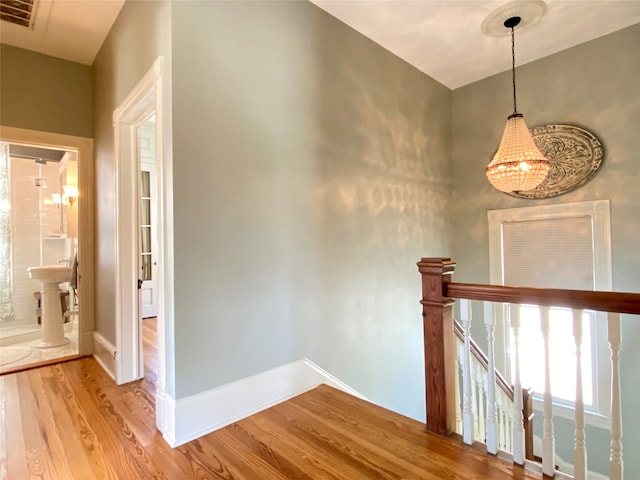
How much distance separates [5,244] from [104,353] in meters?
3.08

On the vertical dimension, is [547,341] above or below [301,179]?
below

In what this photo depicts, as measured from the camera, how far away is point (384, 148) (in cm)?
324

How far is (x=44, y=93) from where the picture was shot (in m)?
3.07

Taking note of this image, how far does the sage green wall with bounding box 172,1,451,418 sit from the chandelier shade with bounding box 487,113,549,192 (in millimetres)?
1013

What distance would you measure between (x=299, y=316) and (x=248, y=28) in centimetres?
197

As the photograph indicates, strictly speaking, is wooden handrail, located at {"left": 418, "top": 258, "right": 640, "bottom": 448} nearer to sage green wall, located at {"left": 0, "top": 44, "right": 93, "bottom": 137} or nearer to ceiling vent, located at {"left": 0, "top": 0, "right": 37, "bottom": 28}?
ceiling vent, located at {"left": 0, "top": 0, "right": 37, "bottom": 28}

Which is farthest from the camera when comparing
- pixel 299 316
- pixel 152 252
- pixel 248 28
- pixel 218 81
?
pixel 152 252

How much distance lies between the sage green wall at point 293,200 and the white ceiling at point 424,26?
0.19 m

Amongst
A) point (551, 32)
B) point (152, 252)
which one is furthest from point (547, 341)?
point (152, 252)

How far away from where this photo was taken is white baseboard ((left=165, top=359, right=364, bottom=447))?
5.88 feet

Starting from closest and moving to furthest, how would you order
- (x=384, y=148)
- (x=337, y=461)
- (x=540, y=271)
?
(x=337, y=461)
(x=384, y=148)
(x=540, y=271)

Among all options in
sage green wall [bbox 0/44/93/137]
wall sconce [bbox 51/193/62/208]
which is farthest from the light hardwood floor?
wall sconce [bbox 51/193/62/208]

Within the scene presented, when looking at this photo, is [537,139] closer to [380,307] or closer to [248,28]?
[380,307]

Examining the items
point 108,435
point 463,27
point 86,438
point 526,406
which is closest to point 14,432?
point 86,438
